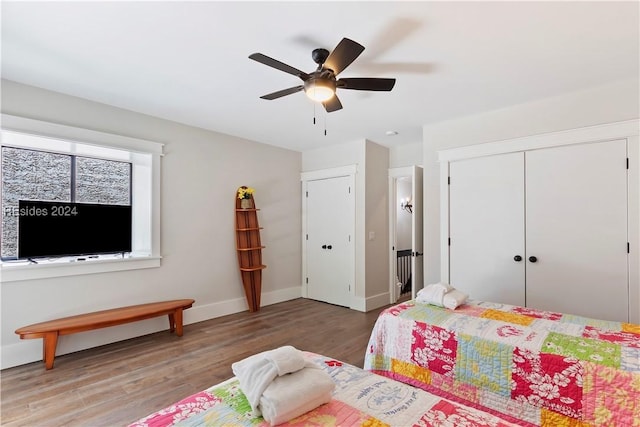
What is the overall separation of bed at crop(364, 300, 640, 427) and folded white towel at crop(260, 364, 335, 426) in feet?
3.61

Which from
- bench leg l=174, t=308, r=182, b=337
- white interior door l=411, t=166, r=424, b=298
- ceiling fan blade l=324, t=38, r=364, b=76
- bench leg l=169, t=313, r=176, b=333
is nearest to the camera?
ceiling fan blade l=324, t=38, r=364, b=76

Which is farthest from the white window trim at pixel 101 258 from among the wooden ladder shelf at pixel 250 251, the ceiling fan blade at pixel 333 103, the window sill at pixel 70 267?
the ceiling fan blade at pixel 333 103

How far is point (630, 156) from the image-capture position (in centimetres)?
280

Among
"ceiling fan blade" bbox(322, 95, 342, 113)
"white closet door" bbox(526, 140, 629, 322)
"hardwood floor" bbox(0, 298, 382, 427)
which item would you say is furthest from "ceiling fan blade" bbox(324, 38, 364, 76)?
"hardwood floor" bbox(0, 298, 382, 427)

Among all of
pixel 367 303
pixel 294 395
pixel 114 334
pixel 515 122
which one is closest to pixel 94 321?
pixel 114 334

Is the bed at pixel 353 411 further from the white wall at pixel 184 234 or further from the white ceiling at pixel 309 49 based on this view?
the white wall at pixel 184 234

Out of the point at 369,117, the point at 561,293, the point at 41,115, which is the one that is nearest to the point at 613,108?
the point at 561,293

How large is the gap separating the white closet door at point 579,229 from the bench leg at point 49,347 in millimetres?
4544

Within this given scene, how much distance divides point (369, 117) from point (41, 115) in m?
3.32

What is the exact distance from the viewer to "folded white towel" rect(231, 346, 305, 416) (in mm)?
1286

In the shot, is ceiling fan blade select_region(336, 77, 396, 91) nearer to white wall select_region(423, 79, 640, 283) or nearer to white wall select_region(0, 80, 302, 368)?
white wall select_region(423, 79, 640, 283)

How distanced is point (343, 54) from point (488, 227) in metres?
2.60

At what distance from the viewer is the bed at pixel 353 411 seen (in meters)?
1.21

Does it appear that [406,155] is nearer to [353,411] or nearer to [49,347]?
[353,411]
